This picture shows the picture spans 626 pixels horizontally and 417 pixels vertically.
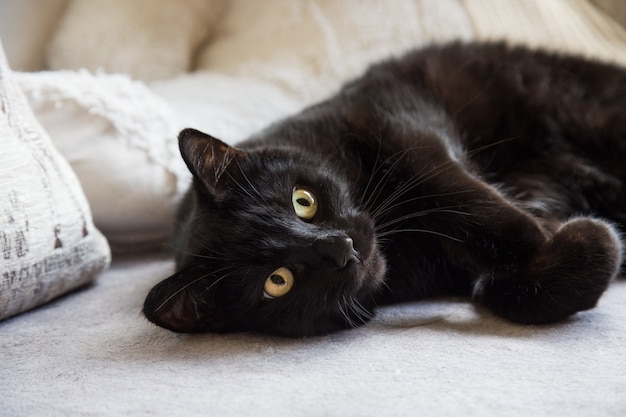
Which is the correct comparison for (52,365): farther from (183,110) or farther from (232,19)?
(232,19)

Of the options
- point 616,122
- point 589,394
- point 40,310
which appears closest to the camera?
point 589,394

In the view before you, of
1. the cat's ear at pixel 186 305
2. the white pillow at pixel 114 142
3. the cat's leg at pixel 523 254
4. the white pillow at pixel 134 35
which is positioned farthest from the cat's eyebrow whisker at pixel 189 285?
the white pillow at pixel 134 35

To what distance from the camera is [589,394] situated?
78cm

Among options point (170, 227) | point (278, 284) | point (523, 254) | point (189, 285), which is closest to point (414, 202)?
point (523, 254)

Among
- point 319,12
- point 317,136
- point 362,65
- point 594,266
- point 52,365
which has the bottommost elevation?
point 52,365

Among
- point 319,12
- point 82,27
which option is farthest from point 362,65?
point 82,27

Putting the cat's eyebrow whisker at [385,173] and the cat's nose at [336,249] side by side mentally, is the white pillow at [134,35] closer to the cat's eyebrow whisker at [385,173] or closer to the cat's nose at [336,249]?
the cat's eyebrow whisker at [385,173]

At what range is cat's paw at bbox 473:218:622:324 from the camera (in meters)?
1.05

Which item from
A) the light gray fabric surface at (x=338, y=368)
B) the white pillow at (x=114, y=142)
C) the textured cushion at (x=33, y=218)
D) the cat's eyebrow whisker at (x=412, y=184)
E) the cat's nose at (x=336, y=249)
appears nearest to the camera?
the light gray fabric surface at (x=338, y=368)

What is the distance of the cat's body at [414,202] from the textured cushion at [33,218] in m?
0.25

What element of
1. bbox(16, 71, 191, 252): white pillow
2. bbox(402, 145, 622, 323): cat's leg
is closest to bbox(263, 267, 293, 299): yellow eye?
bbox(402, 145, 622, 323): cat's leg

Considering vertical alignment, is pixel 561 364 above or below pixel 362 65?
below

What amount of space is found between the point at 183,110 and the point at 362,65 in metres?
0.66

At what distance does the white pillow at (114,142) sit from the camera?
1.58 meters
